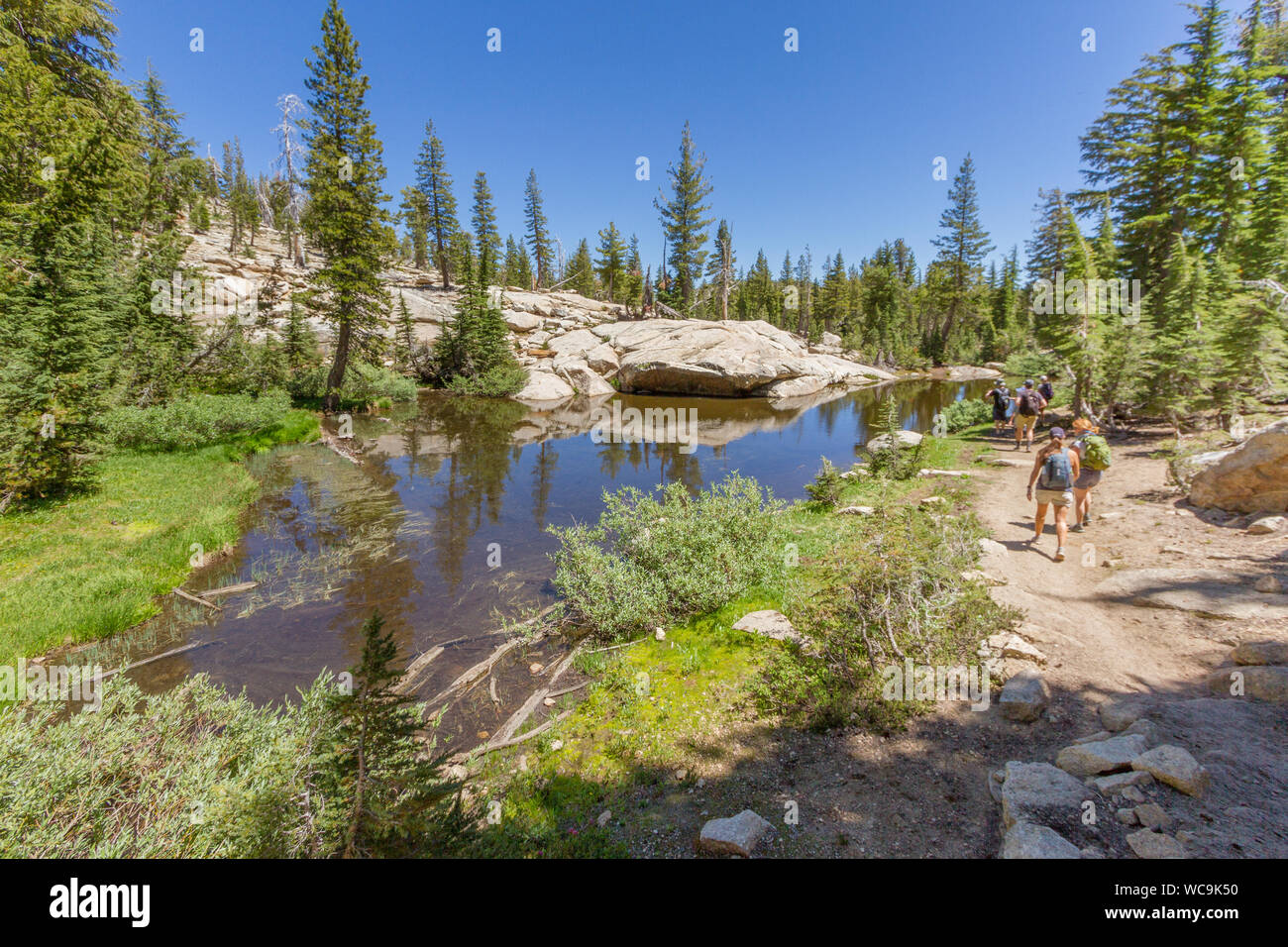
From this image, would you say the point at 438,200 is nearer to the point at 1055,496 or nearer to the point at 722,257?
the point at 722,257

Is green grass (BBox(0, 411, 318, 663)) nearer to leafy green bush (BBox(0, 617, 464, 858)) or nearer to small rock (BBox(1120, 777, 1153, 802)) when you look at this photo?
leafy green bush (BBox(0, 617, 464, 858))

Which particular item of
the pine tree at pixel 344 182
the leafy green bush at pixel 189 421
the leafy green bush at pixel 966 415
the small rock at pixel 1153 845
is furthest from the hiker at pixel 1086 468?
the pine tree at pixel 344 182

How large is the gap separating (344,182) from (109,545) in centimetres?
2372

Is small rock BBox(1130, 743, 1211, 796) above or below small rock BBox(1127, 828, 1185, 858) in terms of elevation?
above

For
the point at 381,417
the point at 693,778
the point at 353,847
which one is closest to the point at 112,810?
the point at 353,847

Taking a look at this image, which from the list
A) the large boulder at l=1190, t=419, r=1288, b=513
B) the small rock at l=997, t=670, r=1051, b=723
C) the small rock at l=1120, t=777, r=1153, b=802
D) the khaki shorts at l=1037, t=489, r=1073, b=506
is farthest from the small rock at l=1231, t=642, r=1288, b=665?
the large boulder at l=1190, t=419, r=1288, b=513

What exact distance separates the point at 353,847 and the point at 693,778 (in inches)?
115

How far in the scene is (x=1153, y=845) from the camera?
2812 millimetres

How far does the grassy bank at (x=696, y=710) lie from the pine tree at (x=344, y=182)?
2768 centimetres

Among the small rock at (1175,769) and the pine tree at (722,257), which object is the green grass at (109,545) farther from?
the pine tree at (722,257)

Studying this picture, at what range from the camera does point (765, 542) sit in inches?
350

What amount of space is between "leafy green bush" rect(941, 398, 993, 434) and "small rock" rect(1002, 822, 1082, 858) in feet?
81.0

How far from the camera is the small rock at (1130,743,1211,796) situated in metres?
3.14

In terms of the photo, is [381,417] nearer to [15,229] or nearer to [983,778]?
[15,229]
